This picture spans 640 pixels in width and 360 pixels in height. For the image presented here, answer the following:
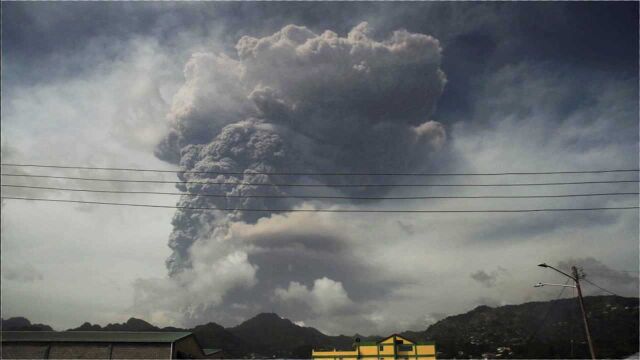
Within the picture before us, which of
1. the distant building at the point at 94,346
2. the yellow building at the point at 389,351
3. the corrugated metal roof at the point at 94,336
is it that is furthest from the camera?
the yellow building at the point at 389,351

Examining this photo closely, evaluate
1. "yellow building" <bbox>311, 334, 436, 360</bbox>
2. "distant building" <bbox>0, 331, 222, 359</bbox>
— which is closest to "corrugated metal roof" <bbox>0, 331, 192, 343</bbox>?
"distant building" <bbox>0, 331, 222, 359</bbox>

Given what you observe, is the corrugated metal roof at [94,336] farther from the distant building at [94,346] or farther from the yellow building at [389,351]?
the yellow building at [389,351]

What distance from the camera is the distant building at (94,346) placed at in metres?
63.8

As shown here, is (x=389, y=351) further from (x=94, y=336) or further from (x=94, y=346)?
(x=94, y=336)

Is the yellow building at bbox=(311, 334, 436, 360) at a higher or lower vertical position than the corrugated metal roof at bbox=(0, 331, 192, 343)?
lower

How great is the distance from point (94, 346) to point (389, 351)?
43.5 metres

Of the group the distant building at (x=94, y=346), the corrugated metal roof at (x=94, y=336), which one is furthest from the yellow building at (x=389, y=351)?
the corrugated metal roof at (x=94, y=336)

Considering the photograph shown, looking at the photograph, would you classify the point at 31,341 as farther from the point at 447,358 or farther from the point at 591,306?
the point at 591,306

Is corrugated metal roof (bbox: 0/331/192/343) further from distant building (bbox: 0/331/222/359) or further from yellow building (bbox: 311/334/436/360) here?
yellow building (bbox: 311/334/436/360)

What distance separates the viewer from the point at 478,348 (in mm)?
189250

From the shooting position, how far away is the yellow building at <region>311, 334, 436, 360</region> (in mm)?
69250

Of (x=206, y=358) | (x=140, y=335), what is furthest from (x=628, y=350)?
→ (x=140, y=335)

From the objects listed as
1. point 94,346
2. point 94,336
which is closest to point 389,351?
point 94,346

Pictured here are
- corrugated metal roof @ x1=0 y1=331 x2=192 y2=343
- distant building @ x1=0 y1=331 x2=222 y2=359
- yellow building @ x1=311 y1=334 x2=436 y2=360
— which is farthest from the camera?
yellow building @ x1=311 y1=334 x2=436 y2=360
